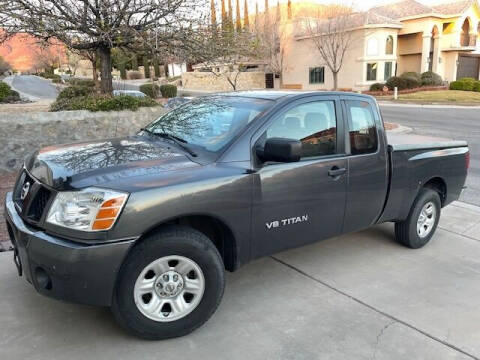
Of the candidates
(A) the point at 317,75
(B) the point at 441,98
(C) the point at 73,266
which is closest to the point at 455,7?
(A) the point at 317,75

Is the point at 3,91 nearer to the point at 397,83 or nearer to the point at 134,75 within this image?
the point at 397,83

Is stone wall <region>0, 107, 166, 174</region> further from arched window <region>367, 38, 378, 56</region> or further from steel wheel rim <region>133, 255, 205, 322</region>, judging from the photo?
arched window <region>367, 38, 378, 56</region>

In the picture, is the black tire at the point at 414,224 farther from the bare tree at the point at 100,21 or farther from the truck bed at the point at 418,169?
the bare tree at the point at 100,21

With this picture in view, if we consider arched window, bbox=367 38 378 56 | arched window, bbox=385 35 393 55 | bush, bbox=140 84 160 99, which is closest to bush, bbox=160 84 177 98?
bush, bbox=140 84 160 99

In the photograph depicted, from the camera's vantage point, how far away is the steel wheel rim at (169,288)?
2918mm

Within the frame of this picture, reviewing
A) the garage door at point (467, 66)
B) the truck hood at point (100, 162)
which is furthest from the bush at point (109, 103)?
the garage door at point (467, 66)

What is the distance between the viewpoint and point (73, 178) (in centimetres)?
285

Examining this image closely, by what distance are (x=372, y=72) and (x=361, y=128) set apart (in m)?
36.4

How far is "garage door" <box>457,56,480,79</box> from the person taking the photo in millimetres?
44219

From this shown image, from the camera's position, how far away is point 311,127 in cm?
382

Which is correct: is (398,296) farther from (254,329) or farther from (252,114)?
(252,114)

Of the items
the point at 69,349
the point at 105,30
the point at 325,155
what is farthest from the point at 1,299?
the point at 105,30

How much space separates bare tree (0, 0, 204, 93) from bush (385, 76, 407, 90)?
29808 mm

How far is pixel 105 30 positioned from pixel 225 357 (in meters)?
7.56
